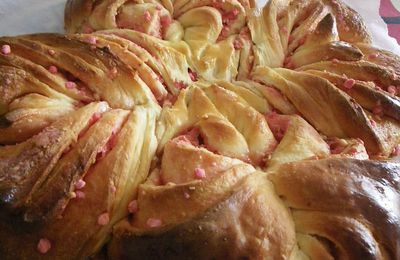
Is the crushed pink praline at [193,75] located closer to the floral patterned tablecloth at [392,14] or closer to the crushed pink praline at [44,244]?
the crushed pink praline at [44,244]

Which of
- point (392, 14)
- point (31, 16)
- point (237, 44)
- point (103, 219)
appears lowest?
point (392, 14)

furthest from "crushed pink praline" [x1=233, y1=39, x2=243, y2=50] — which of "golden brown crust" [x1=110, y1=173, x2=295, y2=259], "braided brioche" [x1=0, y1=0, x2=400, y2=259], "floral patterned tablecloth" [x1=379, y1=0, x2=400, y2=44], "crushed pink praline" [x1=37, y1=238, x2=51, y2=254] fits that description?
"floral patterned tablecloth" [x1=379, y1=0, x2=400, y2=44]

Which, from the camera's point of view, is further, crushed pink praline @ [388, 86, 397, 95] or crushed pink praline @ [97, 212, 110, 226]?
crushed pink praline @ [388, 86, 397, 95]

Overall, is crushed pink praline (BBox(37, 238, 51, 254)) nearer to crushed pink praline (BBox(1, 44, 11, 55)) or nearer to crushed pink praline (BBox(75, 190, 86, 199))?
crushed pink praline (BBox(75, 190, 86, 199))

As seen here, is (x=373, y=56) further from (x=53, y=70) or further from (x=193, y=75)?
(x=53, y=70)

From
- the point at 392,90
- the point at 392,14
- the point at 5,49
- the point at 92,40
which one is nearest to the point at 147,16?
the point at 92,40

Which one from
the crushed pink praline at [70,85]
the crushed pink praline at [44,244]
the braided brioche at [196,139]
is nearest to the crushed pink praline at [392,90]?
the braided brioche at [196,139]

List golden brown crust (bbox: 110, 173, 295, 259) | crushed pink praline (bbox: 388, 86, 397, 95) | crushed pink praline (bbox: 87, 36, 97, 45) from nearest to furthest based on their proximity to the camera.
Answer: golden brown crust (bbox: 110, 173, 295, 259) < crushed pink praline (bbox: 87, 36, 97, 45) < crushed pink praline (bbox: 388, 86, 397, 95)
